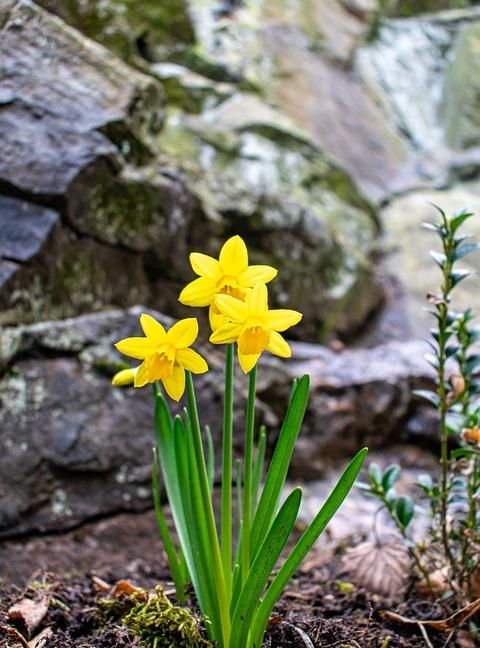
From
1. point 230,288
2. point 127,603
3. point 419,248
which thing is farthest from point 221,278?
point 419,248

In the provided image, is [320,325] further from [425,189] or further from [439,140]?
[439,140]

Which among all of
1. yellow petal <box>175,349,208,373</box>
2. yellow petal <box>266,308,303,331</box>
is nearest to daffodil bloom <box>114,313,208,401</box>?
yellow petal <box>175,349,208,373</box>

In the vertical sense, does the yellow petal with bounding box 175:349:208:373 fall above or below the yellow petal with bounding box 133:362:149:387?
above

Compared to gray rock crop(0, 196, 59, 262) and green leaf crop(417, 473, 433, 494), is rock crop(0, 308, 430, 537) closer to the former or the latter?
gray rock crop(0, 196, 59, 262)

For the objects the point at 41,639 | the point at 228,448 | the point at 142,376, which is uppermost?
the point at 142,376

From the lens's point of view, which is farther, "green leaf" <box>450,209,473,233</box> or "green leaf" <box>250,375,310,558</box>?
"green leaf" <box>450,209,473,233</box>

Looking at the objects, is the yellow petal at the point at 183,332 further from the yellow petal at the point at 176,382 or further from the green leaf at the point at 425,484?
the green leaf at the point at 425,484

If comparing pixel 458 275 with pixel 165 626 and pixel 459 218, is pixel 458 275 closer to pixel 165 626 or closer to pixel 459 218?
pixel 459 218
